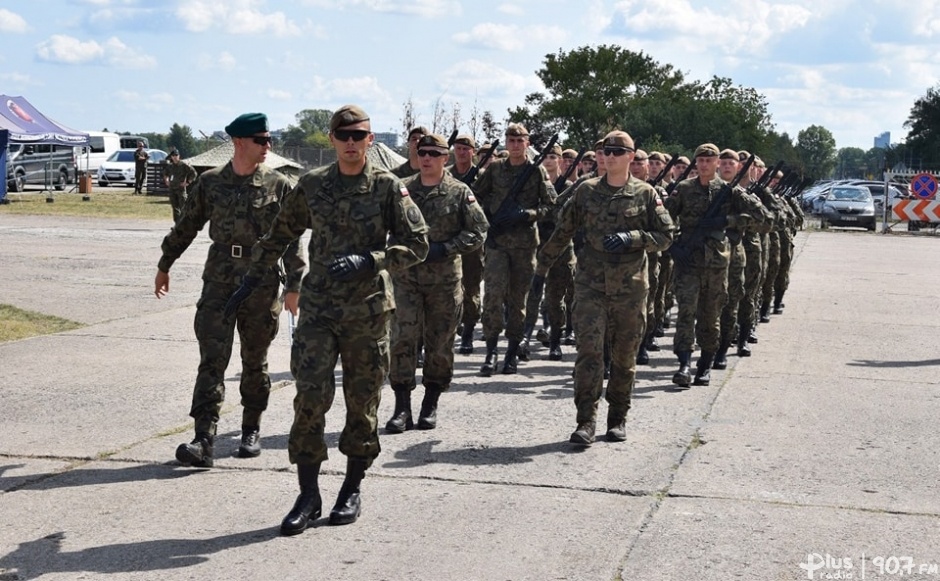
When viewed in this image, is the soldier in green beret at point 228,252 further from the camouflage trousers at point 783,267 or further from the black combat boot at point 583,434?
the camouflage trousers at point 783,267

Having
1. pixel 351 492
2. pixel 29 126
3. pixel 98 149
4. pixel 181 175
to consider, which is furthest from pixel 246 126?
pixel 98 149

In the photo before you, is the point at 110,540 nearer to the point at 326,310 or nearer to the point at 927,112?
the point at 326,310

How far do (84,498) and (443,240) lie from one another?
323 centimetres

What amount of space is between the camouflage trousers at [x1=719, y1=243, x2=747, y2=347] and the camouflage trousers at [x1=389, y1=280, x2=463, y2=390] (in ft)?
12.4

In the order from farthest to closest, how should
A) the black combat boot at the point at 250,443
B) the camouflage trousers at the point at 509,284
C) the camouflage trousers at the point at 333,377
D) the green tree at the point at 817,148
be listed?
the green tree at the point at 817,148 < the camouflage trousers at the point at 509,284 < the black combat boot at the point at 250,443 < the camouflage trousers at the point at 333,377

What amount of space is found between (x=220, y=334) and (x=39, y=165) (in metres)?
41.7

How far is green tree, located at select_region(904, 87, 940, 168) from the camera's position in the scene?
8794 centimetres

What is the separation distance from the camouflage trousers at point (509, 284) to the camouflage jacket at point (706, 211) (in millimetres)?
1327

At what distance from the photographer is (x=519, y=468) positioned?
305 inches

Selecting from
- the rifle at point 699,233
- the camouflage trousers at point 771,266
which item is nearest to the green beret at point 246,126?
the rifle at point 699,233

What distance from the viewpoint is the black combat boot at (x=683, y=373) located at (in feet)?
36.0

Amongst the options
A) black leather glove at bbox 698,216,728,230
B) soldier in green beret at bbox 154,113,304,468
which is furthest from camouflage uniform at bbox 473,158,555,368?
soldier in green beret at bbox 154,113,304,468

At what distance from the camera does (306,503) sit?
635 centimetres

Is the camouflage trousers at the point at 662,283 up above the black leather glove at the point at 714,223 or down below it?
below
